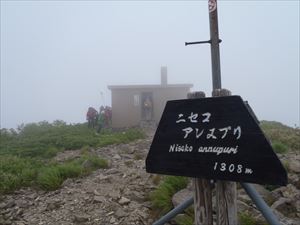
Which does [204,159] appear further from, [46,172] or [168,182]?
[46,172]

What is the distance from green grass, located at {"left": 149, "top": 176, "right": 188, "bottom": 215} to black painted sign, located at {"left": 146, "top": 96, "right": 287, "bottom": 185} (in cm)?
304

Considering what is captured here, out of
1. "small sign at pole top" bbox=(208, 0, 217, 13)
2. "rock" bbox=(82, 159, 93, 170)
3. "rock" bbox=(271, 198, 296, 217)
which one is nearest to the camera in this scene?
"small sign at pole top" bbox=(208, 0, 217, 13)

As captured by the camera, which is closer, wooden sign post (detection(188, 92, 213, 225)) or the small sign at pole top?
wooden sign post (detection(188, 92, 213, 225))

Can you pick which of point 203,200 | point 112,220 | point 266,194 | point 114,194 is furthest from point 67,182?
point 203,200

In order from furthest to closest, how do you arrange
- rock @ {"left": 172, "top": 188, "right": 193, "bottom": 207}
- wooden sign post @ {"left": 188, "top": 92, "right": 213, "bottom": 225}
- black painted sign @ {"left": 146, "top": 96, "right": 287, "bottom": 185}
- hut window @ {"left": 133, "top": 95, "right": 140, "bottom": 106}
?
hut window @ {"left": 133, "top": 95, "right": 140, "bottom": 106} < rock @ {"left": 172, "top": 188, "right": 193, "bottom": 207} < wooden sign post @ {"left": 188, "top": 92, "right": 213, "bottom": 225} < black painted sign @ {"left": 146, "top": 96, "right": 287, "bottom": 185}

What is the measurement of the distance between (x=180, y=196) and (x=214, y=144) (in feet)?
11.4

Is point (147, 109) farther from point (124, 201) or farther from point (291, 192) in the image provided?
point (291, 192)

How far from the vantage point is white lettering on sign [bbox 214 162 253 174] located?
2.75 metres

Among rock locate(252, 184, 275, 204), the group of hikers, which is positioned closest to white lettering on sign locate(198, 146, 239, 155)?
rock locate(252, 184, 275, 204)

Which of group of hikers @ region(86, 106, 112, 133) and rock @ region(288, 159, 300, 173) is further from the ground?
group of hikers @ region(86, 106, 112, 133)

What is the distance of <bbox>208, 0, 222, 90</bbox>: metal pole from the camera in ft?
11.8

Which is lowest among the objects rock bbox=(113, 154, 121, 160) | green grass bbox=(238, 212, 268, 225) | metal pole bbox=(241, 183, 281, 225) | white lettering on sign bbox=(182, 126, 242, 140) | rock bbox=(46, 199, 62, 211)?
rock bbox=(46, 199, 62, 211)

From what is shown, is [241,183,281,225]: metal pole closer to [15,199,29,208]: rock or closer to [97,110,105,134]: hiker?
[15,199,29,208]: rock

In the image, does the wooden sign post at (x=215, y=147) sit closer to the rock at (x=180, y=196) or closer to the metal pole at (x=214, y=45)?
the metal pole at (x=214, y=45)
